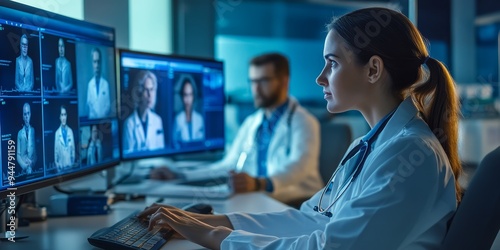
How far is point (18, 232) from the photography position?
1402 millimetres

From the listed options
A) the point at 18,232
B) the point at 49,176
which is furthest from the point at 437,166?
the point at 18,232

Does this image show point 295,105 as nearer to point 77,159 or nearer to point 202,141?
point 202,141

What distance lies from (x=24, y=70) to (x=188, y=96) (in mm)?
895

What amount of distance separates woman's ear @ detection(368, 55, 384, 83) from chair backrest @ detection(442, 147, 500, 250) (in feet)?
0.99

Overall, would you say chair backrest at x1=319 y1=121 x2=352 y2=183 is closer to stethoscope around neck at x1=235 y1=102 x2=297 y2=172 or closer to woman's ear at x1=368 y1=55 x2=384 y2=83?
stethoscope around neck at x1=235 y1=102 x2=297 y2=172

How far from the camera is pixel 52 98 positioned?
54.8 inches

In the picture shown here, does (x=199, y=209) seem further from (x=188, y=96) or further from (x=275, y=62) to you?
(x=275, y=62)

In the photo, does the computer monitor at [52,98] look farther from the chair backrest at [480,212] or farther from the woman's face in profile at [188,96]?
the chair backrest at [480,212]

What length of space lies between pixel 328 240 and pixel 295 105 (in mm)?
1828

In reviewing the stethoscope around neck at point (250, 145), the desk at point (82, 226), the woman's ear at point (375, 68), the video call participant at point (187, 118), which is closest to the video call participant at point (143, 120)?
the video call participant at point (187, 118)

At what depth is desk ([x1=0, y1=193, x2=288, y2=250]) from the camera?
1.27 metres

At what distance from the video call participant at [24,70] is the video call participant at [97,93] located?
1.00 ft

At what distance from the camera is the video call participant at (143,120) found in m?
1.88

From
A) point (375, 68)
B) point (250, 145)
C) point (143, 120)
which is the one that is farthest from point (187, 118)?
point (375, 68)
